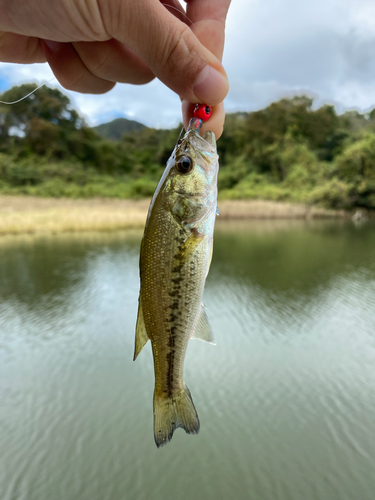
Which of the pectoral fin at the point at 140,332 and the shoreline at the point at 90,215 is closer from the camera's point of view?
the pectoral fin at the point at 140,332

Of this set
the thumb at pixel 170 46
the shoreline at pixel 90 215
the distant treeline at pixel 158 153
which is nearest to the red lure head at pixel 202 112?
the thumb at pixel 170 46

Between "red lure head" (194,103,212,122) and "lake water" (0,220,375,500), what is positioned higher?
"red lure head" (194,103,212,122)

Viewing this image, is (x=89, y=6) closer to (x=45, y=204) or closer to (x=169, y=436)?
(x=169, y=436)

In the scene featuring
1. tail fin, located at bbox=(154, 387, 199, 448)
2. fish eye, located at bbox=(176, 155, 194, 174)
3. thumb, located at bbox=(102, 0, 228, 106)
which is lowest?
tail fin, located at bbox=(154, 387, 199, 448)

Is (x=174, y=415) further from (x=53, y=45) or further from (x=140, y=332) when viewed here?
(x=53, y=45)

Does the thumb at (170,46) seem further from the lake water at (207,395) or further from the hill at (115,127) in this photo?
the hill at (115,127)

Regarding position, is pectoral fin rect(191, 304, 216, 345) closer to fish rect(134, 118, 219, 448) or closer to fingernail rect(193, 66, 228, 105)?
fish rect(134, 118, 219, 448)

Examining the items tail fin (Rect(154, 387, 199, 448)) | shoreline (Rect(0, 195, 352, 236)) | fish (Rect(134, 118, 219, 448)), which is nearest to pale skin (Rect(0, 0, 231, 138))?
fish (Rect(134, 118, 219, 448))

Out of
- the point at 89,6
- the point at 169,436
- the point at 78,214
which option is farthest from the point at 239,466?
the point at 78,214
